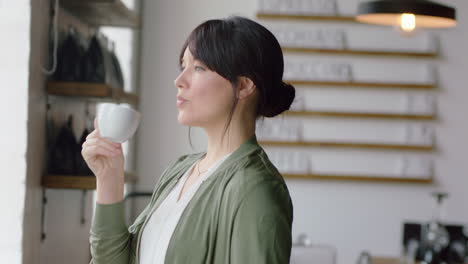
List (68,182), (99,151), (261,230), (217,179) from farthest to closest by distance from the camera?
(68,182)
(99,151)
(217,179)
(261,230)

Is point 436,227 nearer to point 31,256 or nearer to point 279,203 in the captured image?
point 31,256

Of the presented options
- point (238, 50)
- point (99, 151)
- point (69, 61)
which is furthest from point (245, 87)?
point (69, 61)

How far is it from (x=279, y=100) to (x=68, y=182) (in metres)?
1.88

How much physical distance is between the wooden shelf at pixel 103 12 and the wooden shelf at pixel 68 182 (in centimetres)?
69

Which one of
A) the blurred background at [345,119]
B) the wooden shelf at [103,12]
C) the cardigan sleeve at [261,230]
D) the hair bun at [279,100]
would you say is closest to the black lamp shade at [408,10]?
the wooden shelf at [103,12]

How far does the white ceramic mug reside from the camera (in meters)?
1.52

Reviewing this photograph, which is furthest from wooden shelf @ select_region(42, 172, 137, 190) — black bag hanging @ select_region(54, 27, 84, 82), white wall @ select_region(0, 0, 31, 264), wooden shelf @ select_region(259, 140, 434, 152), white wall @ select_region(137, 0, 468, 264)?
wooden shelf @ select_region(259, 140, 434, 152)

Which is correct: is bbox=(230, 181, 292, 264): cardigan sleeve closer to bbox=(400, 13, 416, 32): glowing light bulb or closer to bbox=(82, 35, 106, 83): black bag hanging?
bbox=(82, 35, 106, 83): black bag hanging

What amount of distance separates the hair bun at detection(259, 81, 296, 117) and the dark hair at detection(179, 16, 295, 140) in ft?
0.14

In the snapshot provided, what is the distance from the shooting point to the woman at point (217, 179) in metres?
1.33

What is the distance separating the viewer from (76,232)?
160 inches

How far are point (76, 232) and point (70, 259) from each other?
0.15m

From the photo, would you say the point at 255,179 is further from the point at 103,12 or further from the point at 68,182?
the point at 103,12

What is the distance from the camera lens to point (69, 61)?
3.37 m
